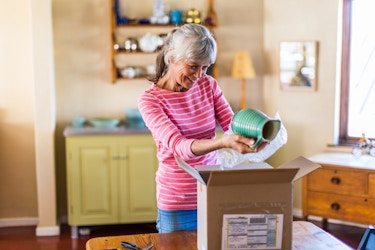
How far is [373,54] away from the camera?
14.4 ft

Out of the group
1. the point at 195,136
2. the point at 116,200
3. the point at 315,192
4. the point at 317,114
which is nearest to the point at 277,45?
the point at 317,114

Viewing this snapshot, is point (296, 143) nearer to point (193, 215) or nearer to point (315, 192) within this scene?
point (315, 192)

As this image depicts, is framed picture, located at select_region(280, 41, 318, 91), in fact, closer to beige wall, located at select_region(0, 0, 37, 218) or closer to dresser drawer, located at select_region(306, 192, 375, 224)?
dresser drawer, located at select_region(306, 192, 375, 224)

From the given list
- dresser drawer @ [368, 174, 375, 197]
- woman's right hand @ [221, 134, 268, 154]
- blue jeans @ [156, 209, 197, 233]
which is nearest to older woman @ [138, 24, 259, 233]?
blue jeans @ [156, 209, 197, 233]

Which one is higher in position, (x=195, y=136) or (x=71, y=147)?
(x=195, y=136)

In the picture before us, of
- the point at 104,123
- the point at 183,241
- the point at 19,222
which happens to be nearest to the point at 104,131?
the point at 104,123

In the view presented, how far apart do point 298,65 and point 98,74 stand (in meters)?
1.61

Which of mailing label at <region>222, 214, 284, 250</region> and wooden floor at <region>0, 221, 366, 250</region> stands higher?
mailing label at <region>222, 214, 284, 250</region>

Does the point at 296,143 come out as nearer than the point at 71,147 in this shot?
No

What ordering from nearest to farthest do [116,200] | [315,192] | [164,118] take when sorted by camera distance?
[164,118] < [315,192] < [116,200]

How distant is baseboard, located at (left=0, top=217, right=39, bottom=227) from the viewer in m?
4.64

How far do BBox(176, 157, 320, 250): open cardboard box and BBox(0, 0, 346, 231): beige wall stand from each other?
282cm

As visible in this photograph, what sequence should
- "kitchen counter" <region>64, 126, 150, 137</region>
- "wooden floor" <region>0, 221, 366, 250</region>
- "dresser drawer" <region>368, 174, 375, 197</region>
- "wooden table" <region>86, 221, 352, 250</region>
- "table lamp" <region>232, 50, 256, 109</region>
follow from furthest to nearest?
"table lamp" <region>232, 50, 256, 109</region>, "kitchen counter" <region>64, 126, 150, 137</region>, "wooden floor" <region>0, 221, 366, 250</region>, "dresser drawer" <region>368, 174, 375, 197</region>, "wooden table" <region>86, 221, 352, 250</region>

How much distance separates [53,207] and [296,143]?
200 cm
